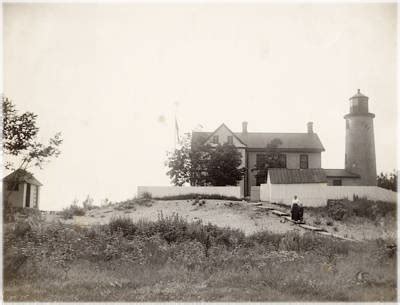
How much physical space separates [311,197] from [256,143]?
13.5 meters

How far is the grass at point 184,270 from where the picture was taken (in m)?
8.09

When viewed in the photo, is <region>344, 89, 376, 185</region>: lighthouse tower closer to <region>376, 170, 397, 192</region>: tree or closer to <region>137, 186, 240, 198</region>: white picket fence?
<region>376, 170, 397, 192</region>: tree

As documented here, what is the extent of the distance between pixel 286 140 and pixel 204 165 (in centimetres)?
1329

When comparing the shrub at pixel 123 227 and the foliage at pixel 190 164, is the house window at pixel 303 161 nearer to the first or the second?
the foliage at pixel 190 164

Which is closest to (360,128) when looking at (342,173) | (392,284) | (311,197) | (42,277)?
(342,173)

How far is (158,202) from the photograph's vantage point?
→ 29.8 metres

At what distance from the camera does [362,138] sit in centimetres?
3569

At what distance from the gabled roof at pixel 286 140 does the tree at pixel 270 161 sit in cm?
237

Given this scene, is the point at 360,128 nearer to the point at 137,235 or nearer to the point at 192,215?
the point at 192,215

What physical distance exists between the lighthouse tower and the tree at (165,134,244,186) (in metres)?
11.1

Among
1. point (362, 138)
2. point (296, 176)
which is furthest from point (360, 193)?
point (362, 138)

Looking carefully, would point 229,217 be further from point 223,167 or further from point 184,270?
point 184,270

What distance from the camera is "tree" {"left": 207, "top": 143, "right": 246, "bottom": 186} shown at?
3378 cm

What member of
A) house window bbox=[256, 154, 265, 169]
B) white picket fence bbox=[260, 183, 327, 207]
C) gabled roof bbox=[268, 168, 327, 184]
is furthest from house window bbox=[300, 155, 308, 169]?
white picket fence bbox=[260, 183, 327, 207]
